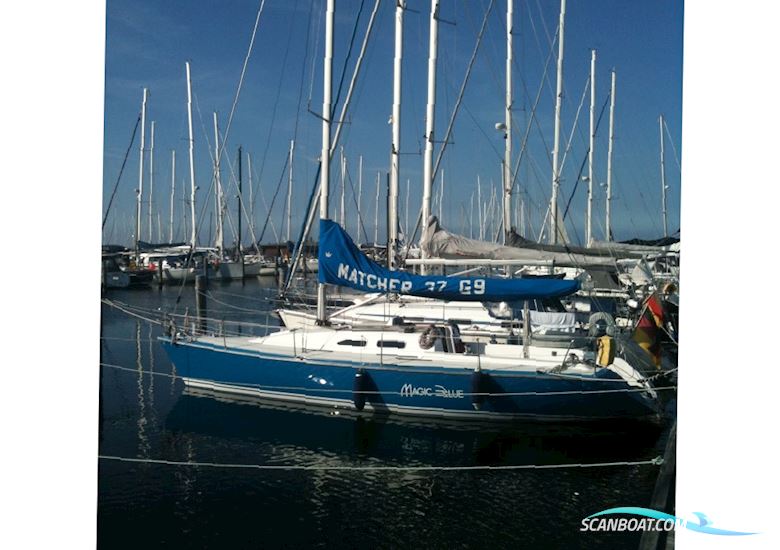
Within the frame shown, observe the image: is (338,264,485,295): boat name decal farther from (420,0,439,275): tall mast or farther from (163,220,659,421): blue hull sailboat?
(420,0,439,275): tall mast

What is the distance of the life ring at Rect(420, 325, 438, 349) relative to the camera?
12.2m

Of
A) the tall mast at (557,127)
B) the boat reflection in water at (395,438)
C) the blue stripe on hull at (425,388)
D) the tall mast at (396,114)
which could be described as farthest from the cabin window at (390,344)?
the tall mast at (557,127)

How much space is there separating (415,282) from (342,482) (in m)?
3.43

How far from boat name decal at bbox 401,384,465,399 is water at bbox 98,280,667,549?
0.54 m

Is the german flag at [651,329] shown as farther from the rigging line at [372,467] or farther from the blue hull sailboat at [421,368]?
the rigging line at [372,467]

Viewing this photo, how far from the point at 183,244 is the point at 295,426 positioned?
1297 inches

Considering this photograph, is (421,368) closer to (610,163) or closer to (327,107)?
(327,107)

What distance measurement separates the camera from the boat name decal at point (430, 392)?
1152cm

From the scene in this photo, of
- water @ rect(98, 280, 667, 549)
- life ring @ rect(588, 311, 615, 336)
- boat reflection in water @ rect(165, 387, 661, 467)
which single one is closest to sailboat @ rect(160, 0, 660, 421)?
boat reflection in water @ rect(165, 387, 661, 467)

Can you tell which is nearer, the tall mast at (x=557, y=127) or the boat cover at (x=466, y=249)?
the boat cover at (x=466, y=249)

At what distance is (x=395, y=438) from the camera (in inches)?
437

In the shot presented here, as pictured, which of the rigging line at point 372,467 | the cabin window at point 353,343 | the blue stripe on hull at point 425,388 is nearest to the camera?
the rigging line at point 372,467

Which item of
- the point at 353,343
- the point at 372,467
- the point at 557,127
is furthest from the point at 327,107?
the point at 557,127

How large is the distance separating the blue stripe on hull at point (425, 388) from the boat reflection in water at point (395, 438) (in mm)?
224
